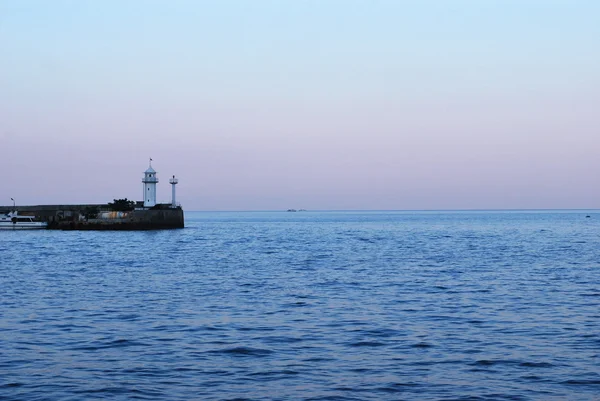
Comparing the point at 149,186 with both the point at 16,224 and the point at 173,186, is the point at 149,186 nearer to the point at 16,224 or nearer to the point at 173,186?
the point at 173,186

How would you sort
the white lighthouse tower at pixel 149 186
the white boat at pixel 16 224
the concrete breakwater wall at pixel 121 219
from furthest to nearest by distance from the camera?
the white boat at pixel 16 224
the white lighthouse tower at pixel 149 186
the concrete breakwater wall at pixel 121 219

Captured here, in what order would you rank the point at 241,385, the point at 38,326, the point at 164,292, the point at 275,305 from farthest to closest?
the point at 164,292
the point at 275,305
the point at 38,326
the point at 241,385

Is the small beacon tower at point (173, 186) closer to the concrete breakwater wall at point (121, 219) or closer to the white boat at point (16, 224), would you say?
the concrete breakwater wall at point (121, 219)

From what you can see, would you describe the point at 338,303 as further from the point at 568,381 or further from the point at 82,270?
the point at 82,270

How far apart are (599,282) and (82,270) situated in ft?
85.1

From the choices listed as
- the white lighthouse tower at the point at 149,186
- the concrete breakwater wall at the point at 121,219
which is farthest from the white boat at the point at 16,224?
the white lighthouse tower at the point at 149,186

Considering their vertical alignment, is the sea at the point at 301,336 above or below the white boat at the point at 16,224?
below

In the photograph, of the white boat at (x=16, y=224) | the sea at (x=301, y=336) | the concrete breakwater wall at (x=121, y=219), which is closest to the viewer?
the sea at (x=301, y=336)

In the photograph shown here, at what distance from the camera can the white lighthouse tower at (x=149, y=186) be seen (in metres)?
96.4

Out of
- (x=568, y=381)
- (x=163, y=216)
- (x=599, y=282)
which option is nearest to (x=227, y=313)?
(x=568, y=381)

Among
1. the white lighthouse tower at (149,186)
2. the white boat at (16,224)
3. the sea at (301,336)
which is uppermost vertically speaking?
the white lighthouse tower at (149,186)

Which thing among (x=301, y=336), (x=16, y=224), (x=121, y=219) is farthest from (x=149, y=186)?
(x=301, y=336)

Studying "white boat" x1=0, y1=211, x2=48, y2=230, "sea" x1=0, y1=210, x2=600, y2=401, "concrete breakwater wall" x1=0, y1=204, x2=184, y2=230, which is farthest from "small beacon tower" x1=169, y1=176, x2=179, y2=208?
"sea" x1=0, y1=210, x2=600, y2=401

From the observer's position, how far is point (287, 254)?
5319cm
